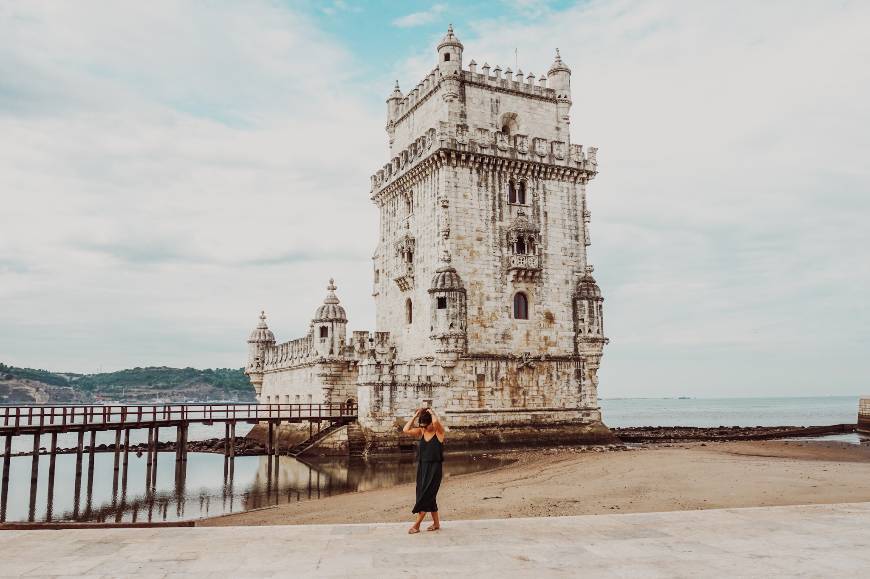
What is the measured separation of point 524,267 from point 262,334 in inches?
895

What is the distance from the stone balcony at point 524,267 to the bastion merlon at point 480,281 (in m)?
0.10

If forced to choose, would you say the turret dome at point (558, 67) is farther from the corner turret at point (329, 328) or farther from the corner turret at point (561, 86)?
the corner turret at point (329, 328)

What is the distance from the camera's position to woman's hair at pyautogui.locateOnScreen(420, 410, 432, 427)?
36.4 ft

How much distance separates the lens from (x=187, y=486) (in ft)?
89.3

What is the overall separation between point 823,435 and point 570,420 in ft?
87.0

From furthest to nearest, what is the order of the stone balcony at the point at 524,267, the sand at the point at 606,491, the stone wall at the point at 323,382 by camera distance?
1. the stone wall at the point at 323,382
2. the stone balcony at the point at 524,267
3. the sand at the point at 606,491

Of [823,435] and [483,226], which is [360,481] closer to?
[483,226]

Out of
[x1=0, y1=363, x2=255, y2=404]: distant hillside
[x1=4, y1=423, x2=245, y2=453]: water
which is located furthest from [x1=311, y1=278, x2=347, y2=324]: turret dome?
[x1=0, y1=363, x2=255, y2=404]: distant hillside

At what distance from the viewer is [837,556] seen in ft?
27.2

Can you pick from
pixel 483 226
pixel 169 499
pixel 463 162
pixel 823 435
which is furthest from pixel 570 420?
pixel 823 435

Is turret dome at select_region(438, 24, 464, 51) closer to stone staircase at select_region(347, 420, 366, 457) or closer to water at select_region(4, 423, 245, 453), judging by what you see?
stone staircase at select_region(347, 420, 366, 457)

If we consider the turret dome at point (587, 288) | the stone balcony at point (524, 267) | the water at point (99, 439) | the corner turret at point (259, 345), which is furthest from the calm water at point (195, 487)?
the water at point (99, 439)

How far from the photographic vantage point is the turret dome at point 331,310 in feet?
126

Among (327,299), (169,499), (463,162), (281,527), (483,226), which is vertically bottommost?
(169,499)
